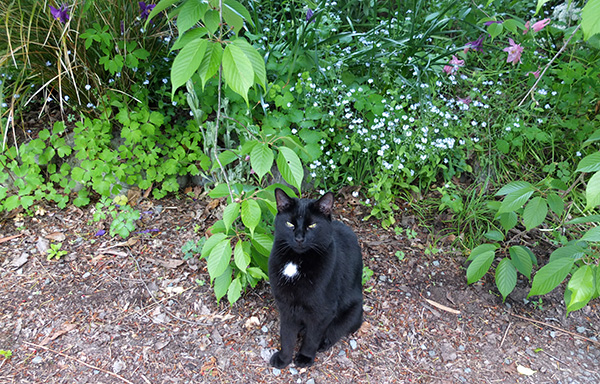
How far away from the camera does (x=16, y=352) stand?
84.6 inches

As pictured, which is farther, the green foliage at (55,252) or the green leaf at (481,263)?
the green foliage at (55,252)

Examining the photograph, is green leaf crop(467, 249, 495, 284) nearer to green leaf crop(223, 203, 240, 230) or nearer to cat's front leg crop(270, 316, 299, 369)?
cat's front leg crop(270, 316, 299, 369)

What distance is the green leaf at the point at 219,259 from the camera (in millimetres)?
1987

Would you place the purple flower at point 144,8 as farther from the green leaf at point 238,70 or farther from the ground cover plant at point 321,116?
the green leaf at point 238,70

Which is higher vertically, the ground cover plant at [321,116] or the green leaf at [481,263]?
the ground cover plant at [321,116]

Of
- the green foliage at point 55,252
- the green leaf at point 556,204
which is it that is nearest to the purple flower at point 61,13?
the green foliage at point 55,252

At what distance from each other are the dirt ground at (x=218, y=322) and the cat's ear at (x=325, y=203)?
80 cm

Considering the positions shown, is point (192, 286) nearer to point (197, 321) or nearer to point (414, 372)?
point (197, 321)

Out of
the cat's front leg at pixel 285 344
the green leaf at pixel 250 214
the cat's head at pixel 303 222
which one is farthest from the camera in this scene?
the cat's front leg at pixel 285 344

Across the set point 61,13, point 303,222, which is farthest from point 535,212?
point 61,13

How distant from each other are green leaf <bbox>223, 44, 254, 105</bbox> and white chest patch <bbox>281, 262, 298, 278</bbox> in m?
0.94

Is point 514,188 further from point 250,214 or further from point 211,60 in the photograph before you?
point 211,60

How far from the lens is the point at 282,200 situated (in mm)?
2000

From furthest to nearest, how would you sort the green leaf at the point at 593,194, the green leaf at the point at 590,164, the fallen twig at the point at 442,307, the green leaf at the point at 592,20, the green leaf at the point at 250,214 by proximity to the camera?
the fallen twig at the point at 442,307 < the green leaf at the point at 250,214 < the green leaf at the point at 590,164 < the green leaf at the point at 593,194 < the green leaf at the point at 592,20
